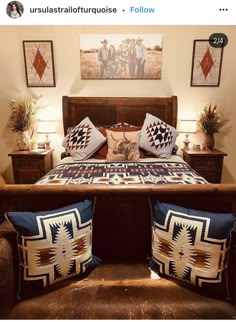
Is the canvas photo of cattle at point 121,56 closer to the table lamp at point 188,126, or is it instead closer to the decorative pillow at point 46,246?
Result: the table lamp at point 188,126

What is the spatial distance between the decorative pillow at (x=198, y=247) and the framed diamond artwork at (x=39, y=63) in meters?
2.83

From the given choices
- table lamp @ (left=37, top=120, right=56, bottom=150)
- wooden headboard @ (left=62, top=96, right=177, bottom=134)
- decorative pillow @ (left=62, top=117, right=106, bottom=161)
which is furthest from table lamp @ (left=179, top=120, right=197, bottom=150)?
table lamp @ (left=37, top=120, right=56, bottom=150)

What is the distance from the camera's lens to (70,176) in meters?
2.28

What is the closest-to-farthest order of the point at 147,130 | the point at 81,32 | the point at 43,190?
the point at 43,190 → the point at 147,130 → the point at 81,32

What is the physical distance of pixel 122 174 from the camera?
231 cm

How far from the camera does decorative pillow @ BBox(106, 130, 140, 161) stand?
2799 mm

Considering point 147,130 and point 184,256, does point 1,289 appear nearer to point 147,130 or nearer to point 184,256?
point 184,256

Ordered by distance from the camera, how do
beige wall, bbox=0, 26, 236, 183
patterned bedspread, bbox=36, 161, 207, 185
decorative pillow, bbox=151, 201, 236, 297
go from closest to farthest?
1. decorative pillow, bbox=151, 201, 236, 297
2. patterned bedspread, bbox=36, 161, 207, 185
3. beige wall, bbox=0, 26, 236, 183

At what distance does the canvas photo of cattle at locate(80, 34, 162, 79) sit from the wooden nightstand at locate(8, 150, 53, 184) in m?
1.23

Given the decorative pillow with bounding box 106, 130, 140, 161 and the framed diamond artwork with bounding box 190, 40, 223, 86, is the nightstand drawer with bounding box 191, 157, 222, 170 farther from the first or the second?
the framed diamond artwork with bounding box 190, 40, 223, 86

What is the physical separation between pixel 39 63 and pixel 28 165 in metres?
1.36

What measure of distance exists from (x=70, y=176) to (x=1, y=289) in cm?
124

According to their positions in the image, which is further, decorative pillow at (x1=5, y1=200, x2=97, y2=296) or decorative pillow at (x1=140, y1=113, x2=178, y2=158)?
decorative pillow at (x1=140, y1=113, x2=178, y2=158)

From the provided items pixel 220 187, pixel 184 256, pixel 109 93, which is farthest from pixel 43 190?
pixel 109 93
